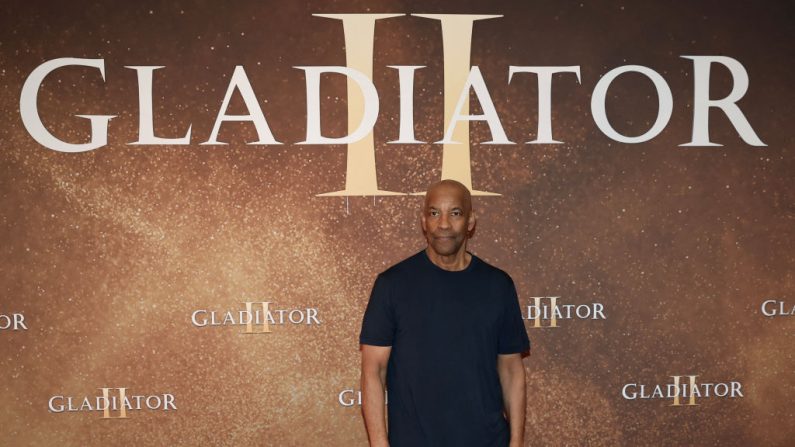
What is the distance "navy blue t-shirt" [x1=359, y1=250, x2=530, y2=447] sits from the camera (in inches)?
93.6

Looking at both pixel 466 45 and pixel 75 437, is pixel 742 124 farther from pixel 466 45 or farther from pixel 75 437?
pixel 75 437

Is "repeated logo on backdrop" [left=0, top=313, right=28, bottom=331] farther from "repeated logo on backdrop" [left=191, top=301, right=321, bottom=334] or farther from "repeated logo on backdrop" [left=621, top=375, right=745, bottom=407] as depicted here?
"repeated logo on backdrop" [left=621, top=375, right=745, bottom=407]

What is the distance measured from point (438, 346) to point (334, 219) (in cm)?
97

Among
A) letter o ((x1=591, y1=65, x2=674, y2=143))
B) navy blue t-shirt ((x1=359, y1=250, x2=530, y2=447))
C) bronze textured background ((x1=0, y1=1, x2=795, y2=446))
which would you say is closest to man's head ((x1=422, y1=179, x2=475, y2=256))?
navy blue t-shirt ((x1=359, y1=250, x2=530, y2=447))

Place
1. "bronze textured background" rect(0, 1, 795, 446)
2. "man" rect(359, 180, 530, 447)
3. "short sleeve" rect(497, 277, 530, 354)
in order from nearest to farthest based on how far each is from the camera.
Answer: "man" rect(359, 180, 530, 447) < "short sleeve" rect(497, 277, 530, 354) < "bronze textured background" rect(0, 1, 795, 446)

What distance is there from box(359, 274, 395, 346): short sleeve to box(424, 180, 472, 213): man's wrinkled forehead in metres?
0.34

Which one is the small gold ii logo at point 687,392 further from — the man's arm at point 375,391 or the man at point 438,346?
the man's arm at point 375,391

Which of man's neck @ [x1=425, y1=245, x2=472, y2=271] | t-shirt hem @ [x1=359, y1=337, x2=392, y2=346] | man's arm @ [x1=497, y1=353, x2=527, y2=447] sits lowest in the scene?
man's arm @ [x1=497, y1=353, x2=527, y2=447]

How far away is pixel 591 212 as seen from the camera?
125 inches

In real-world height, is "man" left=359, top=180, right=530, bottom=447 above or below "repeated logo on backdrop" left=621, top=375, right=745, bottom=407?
above

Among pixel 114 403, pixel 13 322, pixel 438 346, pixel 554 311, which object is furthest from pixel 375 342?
pixel 13 322

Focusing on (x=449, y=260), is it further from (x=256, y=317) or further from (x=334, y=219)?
(x=256, y=317)

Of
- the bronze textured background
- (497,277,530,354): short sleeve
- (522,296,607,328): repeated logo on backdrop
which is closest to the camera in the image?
(497,277,530,354): short sleeve

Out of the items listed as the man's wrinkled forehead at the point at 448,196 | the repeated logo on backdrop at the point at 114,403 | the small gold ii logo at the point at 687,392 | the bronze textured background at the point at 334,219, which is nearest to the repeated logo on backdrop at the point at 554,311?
the bronze textured background at the point at 334,219
